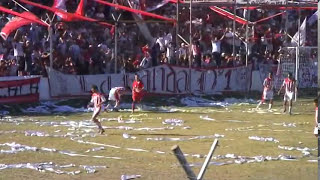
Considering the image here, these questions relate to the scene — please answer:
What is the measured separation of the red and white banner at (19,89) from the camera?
1167 inches

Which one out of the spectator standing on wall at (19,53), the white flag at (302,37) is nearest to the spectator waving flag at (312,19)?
the white flag at (302,37)

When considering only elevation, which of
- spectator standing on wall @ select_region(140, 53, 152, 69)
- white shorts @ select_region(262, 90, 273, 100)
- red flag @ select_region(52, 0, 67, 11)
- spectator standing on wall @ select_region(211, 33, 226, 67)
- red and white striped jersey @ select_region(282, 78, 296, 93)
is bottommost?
white shorts @ select_region(262, 90, 273, 100)

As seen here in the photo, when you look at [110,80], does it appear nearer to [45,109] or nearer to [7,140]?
[45,109]

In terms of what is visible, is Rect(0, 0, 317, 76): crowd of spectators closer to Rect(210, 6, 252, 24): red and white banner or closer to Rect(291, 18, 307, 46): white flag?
Rect(291, 18, 307, 46): white flag

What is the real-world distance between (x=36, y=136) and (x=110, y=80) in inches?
489

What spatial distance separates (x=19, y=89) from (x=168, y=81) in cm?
804

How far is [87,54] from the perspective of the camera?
33.4 metres

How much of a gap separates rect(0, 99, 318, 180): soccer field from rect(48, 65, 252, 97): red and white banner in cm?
385

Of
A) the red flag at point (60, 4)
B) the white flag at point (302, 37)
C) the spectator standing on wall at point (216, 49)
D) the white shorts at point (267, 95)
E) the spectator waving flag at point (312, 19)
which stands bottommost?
the white shorts at point (267, 95)

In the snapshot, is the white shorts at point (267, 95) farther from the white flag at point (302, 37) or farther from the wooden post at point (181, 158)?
the wooden post at point (181, 158)

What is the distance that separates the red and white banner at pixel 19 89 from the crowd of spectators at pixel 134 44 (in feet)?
2.48

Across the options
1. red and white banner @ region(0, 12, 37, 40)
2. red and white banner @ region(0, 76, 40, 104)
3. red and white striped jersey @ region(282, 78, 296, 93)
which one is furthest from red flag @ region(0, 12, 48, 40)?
red and white striped jersey @ region(282, 78, 296, 93)

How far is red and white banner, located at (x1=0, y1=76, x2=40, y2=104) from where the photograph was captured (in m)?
29.6

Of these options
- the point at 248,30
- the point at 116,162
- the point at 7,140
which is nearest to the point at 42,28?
the point at 248,30
